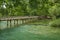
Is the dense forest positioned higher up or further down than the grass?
higher up

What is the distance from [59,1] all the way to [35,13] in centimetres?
2610

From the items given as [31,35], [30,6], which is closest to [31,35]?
[31,35]

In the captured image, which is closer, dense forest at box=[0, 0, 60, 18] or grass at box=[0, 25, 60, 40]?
dense forest at box=[0, 0, 60, 18]

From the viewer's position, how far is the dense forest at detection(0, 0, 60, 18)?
210 inches

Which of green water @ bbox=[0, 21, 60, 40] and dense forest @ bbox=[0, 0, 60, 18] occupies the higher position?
dense forest @ bbox=[0, 0, 60, 18]

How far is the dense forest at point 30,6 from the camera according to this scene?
533cm

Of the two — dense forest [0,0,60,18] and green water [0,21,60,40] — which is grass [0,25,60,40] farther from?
dense forest [0,0,60,18]

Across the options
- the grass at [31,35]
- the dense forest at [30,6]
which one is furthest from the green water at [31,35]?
the dense forest at [30,6]

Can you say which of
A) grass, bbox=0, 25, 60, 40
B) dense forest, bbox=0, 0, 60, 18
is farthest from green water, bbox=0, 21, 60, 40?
dense forest, bbox=0, 0, 60, 18

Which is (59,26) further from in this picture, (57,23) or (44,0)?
(44,0)

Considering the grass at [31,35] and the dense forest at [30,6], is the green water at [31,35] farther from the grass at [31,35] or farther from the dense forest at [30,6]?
the dense forest at [30,6]

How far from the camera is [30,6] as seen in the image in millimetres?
5227

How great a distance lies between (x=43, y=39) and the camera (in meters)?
17.5

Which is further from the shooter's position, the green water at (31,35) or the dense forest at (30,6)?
the green water at (31,35)
